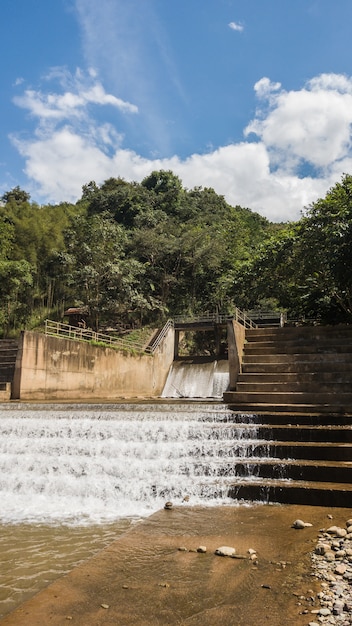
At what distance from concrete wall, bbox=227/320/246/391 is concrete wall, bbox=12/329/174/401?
19.8 feet

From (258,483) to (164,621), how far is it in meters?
3.89

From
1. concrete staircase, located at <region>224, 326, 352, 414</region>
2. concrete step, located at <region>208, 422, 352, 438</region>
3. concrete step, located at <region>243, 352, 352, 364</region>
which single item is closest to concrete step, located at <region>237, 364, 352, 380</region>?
concrete staircase, located at <region>224, 326, 352, 414</region>

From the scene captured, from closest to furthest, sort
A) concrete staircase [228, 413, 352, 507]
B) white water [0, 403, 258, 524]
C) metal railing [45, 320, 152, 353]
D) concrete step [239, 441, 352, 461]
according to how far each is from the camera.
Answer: concrete staircase [228, 413, 352, 507], white water [0, 403, 258, 524], concrete step [239, 441, 352, 461], metal railing [45, 320, 152, 353]

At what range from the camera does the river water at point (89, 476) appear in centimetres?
511

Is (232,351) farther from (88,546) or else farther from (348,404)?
(88,546)

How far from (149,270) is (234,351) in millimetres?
18206

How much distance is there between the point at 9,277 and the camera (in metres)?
29.0

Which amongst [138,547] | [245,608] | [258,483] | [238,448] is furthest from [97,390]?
[245,608]

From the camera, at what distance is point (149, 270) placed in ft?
109

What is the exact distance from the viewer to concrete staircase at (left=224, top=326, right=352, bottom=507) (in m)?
6.94

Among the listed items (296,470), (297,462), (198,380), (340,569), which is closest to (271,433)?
(297,462)

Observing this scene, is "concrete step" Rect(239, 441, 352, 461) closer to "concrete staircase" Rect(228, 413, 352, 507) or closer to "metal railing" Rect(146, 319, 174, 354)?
"concrete staircase" Rect(228, 413, 352, 507)

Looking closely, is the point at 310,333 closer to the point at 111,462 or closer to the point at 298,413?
the point at 298,413

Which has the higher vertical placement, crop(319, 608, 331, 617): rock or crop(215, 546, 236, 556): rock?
crop(319, 608, 331, 617): rock
